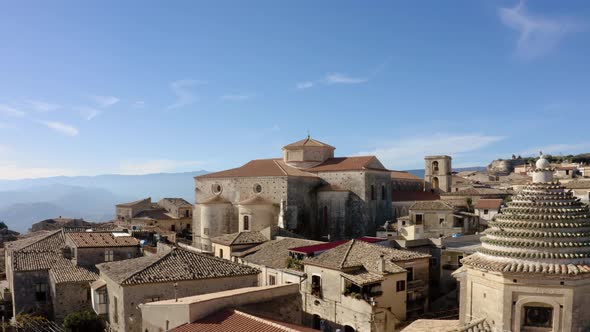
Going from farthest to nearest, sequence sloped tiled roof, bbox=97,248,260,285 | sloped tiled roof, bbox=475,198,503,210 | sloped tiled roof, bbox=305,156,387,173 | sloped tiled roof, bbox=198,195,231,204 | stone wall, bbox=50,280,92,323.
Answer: sloped tiled roof, bbox=305,156,387,173
sloped tiled roof, bbox=198,195,231,204
sloped tiled roof, bbox=475,198,503,210
stone wall, bbox=50,280,92,323
sloped tiled roof, bbox=97,248,260,285

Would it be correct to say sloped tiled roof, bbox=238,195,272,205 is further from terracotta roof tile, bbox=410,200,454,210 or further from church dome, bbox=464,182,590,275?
church dome, bbox=464,182,590,275

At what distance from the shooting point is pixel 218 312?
49.1ft

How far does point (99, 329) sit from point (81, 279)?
14.0 feet

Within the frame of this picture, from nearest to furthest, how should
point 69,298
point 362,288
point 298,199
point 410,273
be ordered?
point 362,288, point 69,298, point 410,273, point 298,199

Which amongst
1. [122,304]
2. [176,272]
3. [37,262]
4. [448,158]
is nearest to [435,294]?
[176,272]

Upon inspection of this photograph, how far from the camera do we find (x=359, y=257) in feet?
76.8

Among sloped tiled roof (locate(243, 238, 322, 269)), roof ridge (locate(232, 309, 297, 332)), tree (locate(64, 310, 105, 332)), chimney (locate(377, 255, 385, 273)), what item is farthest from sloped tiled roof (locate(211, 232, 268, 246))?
roof ridge (locate(232, 309, 297, 332))

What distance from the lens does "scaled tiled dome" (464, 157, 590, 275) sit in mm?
10742

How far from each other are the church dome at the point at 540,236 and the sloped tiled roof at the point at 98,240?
2130 centimetres

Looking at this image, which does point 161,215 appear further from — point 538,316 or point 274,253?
point 538,316

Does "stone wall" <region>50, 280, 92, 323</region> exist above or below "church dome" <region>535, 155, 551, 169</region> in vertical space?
below

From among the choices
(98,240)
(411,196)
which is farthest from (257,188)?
(98,240)

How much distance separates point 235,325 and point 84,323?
411 inches

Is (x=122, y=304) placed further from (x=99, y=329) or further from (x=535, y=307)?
(x=535, y=307)
